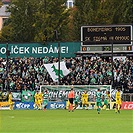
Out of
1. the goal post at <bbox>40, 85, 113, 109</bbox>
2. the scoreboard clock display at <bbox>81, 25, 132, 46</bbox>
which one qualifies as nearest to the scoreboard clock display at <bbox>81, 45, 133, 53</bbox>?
the scoreboard clock display at <bbox>81, 25, 132, 46</bbox>

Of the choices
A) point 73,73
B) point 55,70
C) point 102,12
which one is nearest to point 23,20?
point 102,12

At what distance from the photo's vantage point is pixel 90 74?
166 ft

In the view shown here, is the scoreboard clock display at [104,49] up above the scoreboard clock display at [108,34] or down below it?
below

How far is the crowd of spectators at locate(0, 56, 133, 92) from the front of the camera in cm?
4981

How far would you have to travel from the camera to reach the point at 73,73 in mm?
51562

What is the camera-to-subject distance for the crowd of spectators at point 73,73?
49.8 meters

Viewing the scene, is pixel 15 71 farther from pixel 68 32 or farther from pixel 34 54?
pixel 68 32

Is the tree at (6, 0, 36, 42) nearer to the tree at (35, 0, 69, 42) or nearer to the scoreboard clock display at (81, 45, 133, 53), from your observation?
the tree at (35, 0, 69, 42)

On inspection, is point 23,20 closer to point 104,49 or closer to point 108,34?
point 104,49

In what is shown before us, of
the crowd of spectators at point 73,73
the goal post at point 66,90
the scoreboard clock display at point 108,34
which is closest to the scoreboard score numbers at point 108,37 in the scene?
the scoreboard clock display at point 108,34

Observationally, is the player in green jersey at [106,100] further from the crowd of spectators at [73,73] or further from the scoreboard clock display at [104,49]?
the scoreboard clock display at [104,49]

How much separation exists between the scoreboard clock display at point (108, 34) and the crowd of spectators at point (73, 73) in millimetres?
1795

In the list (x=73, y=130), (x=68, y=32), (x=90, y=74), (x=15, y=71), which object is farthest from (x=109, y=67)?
(x=73, y=130)

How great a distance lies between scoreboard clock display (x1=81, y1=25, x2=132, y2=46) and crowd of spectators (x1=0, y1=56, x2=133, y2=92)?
1.79 meters
